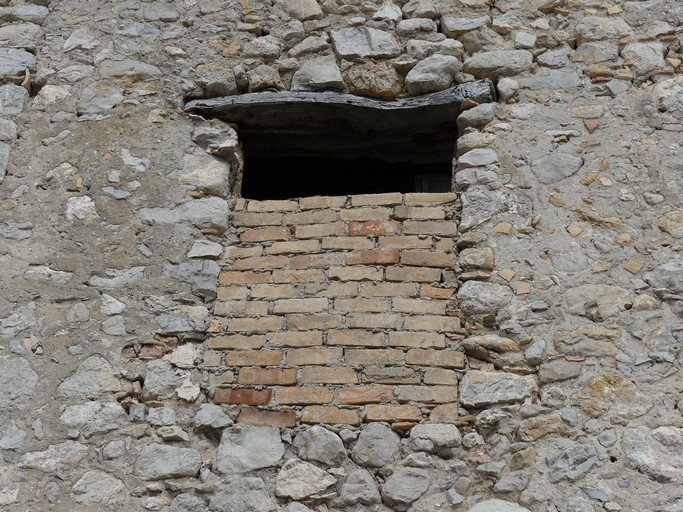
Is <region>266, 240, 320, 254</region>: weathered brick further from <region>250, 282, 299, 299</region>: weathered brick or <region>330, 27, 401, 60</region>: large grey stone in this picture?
<region>330, 27, 401, 60</region>: large grey stone

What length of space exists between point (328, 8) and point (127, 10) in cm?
97

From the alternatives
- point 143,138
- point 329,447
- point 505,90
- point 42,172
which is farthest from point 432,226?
point 42,172

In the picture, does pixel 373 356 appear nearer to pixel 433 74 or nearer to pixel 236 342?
pixel 236 342

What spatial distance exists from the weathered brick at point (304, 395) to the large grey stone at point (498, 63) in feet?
5.33

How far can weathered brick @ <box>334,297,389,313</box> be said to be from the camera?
139 inches

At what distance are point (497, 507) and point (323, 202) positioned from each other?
1482 mm

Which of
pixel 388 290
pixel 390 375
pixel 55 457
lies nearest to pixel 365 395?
pixel 390 375

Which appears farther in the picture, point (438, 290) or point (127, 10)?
point (127, 10)

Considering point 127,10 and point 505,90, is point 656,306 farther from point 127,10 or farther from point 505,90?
point 127,10

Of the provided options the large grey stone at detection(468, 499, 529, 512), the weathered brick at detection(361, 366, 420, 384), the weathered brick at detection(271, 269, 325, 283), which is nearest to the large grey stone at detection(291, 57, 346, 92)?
the weathered brick at detection(271, 269, 325, 283)

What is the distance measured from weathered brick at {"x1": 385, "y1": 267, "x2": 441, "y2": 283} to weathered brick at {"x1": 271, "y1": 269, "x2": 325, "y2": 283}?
0.27 metres

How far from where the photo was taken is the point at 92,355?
349cm

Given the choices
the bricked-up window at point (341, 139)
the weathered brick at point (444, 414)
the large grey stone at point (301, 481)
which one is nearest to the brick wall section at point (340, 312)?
the weathered brick at point (444, 414)

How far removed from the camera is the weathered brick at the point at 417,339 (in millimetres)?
3418
